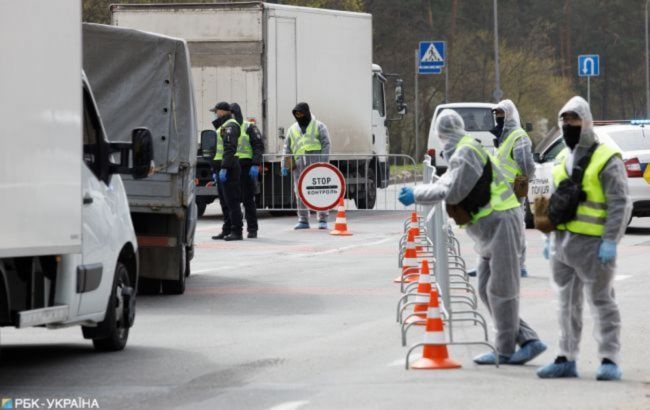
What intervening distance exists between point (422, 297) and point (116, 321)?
2.17 m

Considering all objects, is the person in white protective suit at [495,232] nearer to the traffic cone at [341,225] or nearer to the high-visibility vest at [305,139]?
the traffic cone at [341,225]

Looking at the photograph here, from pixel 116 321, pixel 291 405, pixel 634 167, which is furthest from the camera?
pixel 634 167

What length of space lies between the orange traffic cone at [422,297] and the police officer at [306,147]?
13.0 m

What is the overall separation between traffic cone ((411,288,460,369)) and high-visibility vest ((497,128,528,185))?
5.30 metres

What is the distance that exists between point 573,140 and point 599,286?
92 cm

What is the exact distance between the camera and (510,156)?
53.4ft

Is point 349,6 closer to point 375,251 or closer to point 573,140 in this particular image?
point 375,251

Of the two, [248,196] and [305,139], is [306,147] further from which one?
[248,196]

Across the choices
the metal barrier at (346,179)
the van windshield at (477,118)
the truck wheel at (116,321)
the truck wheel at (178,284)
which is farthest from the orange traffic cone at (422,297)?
the van windshield at (477,118)

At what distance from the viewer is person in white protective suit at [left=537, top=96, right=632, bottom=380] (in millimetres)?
10336

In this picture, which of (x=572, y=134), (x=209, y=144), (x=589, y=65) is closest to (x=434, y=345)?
(x=572, y=134)

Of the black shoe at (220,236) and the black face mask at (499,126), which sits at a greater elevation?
the black face mask at (499,126)

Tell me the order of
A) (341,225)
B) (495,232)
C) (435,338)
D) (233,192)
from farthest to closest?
(341,225)
(233,192)
(495,232)
(435,338)

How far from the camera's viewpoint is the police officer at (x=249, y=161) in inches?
954
